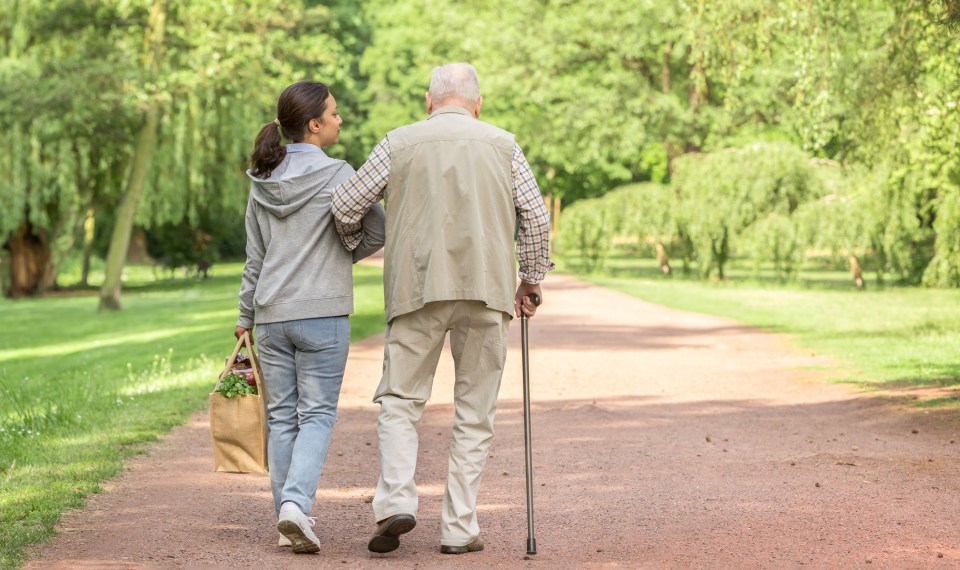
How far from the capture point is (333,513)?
612cm

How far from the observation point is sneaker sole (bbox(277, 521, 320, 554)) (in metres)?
5.08

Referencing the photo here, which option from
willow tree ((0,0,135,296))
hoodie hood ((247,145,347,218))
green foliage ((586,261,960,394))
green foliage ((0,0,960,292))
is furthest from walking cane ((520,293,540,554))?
willow tree ((0,0,135,296))

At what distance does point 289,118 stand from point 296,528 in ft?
5.43

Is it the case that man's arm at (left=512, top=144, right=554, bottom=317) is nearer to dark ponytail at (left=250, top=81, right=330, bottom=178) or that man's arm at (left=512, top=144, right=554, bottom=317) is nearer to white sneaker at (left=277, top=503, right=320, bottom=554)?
dark ponytail at (left=250, top=81, right=330, bottom=178)

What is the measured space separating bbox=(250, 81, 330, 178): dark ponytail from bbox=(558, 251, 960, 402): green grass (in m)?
6.54

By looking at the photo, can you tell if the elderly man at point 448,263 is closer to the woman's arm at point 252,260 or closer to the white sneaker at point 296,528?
the white sneaker at point 296,528

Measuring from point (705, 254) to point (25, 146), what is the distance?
1619 cm

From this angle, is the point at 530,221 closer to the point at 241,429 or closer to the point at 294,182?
the point at 294,182

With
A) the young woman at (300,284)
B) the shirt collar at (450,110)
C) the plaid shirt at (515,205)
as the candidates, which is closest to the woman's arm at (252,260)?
the young woman at (300,284)

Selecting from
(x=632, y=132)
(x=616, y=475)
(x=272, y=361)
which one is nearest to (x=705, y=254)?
(x=632, y=132)

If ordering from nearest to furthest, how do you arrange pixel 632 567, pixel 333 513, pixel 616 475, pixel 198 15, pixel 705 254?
pixel 632 567, pixel 333 513, pixel 616 475, pixel 198 15, pixel 705 254

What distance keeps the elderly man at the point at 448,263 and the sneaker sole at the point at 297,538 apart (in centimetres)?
24

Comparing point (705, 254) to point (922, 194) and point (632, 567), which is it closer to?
point (922, 194)

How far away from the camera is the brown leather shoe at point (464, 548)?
521cm
